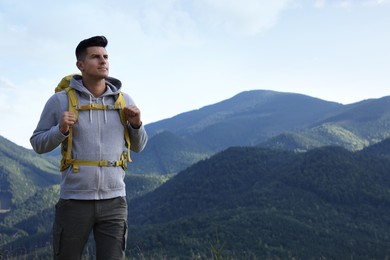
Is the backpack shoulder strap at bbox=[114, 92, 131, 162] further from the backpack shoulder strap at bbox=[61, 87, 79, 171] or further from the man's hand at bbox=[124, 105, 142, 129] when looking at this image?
the backpack shoulder strap at bbox=[61, 87, 79, 171]

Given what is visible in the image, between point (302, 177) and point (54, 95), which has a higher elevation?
point (54, 95)

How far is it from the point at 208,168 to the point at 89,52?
6861 inches

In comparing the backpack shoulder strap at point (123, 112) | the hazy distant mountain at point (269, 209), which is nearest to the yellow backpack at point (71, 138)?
the backpack shoulder strap at point (123, 112)

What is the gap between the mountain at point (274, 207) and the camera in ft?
310

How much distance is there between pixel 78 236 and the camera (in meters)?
4.04

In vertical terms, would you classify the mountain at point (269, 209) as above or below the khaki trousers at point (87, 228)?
below

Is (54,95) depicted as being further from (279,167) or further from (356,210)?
(279,167)

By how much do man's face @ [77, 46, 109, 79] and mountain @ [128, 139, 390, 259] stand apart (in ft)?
203

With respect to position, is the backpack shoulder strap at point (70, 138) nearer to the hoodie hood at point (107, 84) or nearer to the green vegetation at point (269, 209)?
the hoodie hood at point (107, 84)

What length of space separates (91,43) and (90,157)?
42.9 inches

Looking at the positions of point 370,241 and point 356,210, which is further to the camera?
point 356,210

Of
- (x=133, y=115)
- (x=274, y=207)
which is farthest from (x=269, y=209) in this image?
(x=133, y=115)

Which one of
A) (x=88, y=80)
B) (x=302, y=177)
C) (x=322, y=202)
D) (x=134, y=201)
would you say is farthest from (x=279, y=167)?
(x=88, y=80)

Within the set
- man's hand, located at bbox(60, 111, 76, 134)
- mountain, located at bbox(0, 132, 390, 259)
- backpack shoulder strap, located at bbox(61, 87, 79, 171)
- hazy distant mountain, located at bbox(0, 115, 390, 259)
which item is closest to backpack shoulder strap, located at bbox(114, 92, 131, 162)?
backpack shoulder strap, located at bbox(61, 87, 79, 171)
